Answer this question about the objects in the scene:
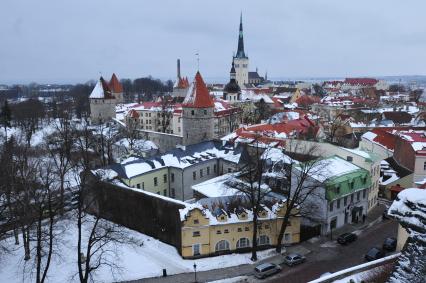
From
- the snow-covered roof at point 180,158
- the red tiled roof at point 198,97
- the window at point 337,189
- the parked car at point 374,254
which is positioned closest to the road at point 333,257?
the parked car at point 374,254

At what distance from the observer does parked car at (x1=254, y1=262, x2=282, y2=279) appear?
2094 centimetres

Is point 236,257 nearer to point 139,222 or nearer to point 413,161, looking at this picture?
point 139,222

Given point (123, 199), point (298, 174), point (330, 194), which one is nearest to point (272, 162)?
point (298, 174)

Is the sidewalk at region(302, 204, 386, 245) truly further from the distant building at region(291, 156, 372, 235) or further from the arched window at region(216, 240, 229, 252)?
the arched window at region(216, 240, 229, 252)

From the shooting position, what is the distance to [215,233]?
2358cm

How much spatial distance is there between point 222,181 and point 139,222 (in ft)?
23.6

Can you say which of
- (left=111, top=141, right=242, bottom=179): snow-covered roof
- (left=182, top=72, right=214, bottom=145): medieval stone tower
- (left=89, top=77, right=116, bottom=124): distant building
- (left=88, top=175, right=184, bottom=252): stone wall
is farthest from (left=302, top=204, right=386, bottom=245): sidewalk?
(left=89, top=77, right=116, bottom=124): distant building

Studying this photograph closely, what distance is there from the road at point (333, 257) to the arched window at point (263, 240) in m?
2.69

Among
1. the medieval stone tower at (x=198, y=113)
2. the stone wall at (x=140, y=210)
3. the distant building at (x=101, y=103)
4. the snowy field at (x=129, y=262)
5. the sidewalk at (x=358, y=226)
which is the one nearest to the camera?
the snowy field at (x=129, y=262)

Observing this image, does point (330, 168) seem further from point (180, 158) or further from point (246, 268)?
point (180, 158)

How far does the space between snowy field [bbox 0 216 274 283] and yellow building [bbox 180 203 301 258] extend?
0.60m

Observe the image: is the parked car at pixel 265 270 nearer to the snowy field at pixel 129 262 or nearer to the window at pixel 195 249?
the snowy field at pixel 129 262

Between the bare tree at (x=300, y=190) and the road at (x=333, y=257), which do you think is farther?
the bare tree at (x=300, y=190)

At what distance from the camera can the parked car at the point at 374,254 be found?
→ 22002 millimetres
